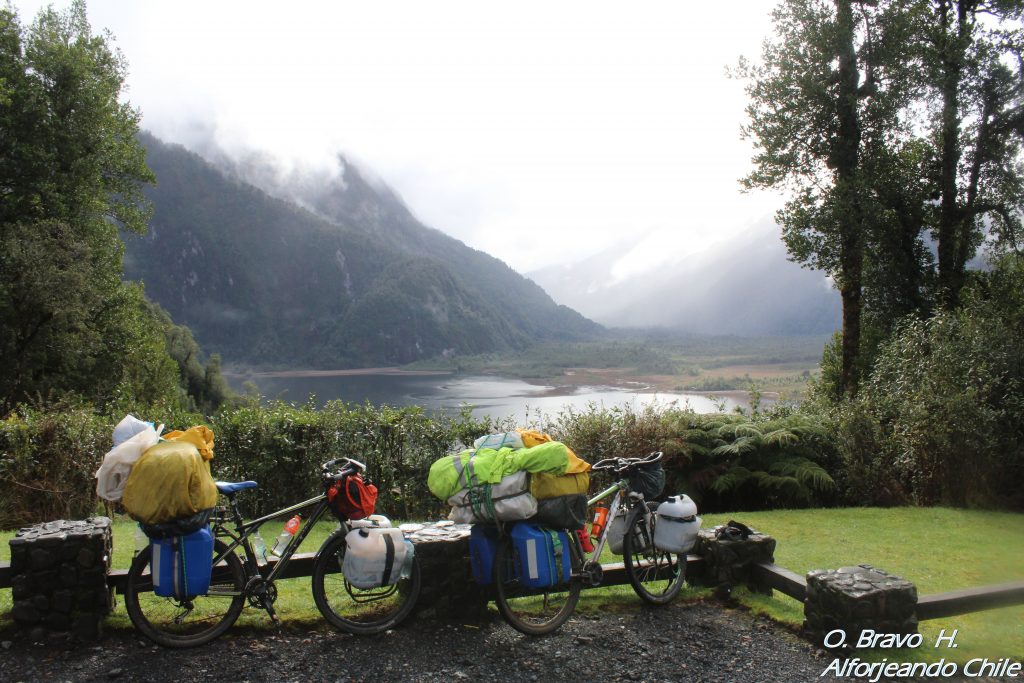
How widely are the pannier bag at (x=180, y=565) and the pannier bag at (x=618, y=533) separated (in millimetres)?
3126

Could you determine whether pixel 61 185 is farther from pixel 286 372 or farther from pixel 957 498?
pixel 286 372

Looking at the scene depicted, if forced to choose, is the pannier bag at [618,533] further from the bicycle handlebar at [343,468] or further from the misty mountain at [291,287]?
the misty mountain at [291,287]

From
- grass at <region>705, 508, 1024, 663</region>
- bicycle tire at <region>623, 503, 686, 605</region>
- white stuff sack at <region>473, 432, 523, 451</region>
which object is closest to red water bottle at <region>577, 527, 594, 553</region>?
bicycle tire at <region>623, 503, 686, 605</region>

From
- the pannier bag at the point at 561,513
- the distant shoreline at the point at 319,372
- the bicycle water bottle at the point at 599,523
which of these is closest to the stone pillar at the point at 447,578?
the pannier bag at the point at 561,513

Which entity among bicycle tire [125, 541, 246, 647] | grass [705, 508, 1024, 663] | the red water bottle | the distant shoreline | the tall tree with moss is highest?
the tall tree with moss

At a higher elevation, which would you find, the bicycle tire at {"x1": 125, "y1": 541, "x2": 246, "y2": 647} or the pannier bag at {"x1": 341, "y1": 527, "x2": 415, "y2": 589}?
the pannier bag at {"x1": 341, "y1": 527, "x2": 415, "y2": 589}

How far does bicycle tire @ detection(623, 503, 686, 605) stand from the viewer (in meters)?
5.25

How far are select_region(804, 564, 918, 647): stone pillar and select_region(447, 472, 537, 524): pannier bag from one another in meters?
2.21

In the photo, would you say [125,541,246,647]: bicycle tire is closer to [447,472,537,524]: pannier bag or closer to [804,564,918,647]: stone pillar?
[447,472,537,524]: pannier bag

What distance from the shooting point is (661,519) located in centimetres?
539

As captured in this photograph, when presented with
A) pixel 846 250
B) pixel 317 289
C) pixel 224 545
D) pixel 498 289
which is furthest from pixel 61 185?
pixel 498 289

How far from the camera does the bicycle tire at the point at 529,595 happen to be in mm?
4613

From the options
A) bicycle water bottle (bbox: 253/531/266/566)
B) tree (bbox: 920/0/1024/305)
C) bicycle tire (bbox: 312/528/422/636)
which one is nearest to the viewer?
bicycle tire (bbox: 312/528/422/636)

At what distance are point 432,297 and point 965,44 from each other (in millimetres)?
131175
